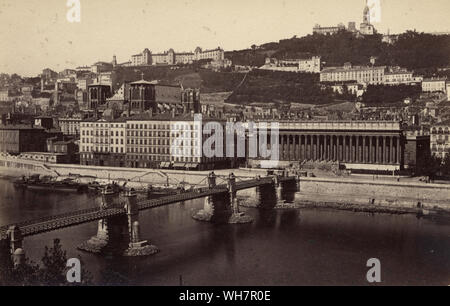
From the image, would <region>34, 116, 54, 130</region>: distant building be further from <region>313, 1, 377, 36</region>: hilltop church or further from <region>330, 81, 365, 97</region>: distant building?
<region>313, 1, 377, 36</region>: hilltop church

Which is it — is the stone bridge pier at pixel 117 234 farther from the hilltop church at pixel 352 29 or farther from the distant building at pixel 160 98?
the hilltop church at pixel 352 29

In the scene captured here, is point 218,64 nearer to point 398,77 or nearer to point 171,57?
point 171,57

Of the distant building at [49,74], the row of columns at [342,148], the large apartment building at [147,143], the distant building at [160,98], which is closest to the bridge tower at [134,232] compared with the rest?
the large apartment building at [147,143]

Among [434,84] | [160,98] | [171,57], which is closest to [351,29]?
[434,84]

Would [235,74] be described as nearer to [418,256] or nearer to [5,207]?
[5,207]

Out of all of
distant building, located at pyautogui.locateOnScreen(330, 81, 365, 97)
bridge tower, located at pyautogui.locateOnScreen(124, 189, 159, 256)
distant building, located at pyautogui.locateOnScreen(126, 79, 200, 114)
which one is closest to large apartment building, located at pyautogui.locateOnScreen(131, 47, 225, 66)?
distant building, located at pyautogui.locateOnScreen(330, 81, 365, 97)

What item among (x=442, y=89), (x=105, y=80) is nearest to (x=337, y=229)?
(x=442, y=89)
